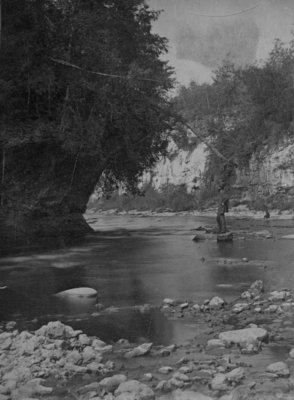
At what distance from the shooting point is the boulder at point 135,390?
403cm

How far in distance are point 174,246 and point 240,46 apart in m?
42.9

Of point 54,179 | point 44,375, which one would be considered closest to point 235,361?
point 44,375

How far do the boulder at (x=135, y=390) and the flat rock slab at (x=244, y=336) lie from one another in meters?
1.48

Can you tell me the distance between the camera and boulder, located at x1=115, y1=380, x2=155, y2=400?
4.03 meters

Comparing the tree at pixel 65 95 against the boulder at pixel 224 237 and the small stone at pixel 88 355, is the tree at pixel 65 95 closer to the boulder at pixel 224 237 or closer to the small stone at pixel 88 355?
the boulder at pixel 224 237

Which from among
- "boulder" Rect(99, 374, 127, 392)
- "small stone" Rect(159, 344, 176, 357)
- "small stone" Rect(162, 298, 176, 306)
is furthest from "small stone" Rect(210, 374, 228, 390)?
"small stone" Rect(162, 298, 176, 306)

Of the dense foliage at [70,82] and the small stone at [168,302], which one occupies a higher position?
the dense foliage at [70,82]

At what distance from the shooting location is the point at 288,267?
430 inches

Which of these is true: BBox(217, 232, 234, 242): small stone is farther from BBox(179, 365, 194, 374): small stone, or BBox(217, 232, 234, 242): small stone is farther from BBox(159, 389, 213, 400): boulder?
BBox(159, 389, 213, 400): boulder

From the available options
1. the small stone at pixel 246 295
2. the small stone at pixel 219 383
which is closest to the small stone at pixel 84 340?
the small stone at pixel 219 383

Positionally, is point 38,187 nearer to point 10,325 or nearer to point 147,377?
point 10,325

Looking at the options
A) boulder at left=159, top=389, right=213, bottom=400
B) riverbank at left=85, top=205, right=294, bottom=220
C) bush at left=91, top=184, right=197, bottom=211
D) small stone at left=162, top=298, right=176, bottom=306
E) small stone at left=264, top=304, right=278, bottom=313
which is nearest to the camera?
boulder at left=159, top=389, right=213, bottom=400

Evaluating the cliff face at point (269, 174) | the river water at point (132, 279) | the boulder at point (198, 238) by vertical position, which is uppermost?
the cliff face at point (269, 174)

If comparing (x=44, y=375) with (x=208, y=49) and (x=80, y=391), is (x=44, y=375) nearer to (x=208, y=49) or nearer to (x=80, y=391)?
(x=80, y=391)
